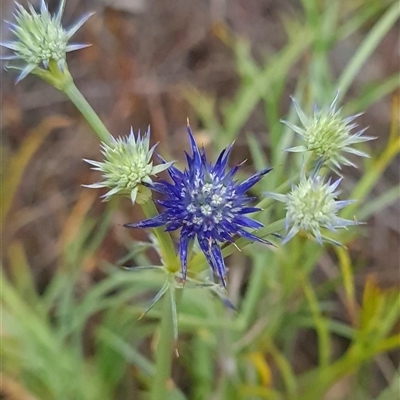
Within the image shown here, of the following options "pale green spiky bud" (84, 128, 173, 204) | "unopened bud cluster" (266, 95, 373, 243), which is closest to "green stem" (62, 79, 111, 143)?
"pale green spiky bud" (84, 128, 173, 204)

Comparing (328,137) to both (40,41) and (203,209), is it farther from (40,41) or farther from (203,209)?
(40,41)

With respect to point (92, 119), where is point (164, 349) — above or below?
below

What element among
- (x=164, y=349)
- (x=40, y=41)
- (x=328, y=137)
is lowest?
(x=164, y=349)

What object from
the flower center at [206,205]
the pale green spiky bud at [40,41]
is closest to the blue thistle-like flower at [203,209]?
the flower center at [206,205]

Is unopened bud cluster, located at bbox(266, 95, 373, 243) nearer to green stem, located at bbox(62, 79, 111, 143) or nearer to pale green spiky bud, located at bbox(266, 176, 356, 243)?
pale green spiky bud, located at bbox(266, 176, 356, 243)

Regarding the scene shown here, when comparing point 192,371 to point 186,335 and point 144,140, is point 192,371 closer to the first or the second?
point 186,335

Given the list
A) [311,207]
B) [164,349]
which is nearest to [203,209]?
[311,207]

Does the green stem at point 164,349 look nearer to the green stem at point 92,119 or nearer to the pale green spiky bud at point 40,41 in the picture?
the green stem at point 92,119
